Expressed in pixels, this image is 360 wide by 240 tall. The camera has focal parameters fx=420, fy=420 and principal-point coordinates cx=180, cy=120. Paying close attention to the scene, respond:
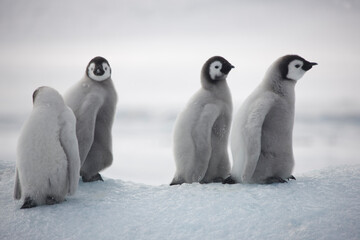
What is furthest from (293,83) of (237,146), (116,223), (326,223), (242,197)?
(116,223)

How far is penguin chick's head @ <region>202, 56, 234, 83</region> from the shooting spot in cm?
428

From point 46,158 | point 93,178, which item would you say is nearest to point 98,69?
point 93,178

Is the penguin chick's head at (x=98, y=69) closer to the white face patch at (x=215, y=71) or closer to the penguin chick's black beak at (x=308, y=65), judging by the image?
the white face patch at (x=215, y=71)

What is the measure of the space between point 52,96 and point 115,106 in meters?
0.99

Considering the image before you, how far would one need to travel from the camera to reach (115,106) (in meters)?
4.47

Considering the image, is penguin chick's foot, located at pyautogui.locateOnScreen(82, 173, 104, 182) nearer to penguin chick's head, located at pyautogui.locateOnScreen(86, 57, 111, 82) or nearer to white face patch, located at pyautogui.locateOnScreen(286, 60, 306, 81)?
penguin chick's head, located at pyautogui.locateOnScreen(86, 57, 111, 82)

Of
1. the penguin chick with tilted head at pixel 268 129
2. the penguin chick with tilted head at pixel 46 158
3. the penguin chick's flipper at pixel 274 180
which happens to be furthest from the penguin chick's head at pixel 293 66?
the penguin chick with tilted head at pixel 46 158

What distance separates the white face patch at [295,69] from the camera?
12.7 feet

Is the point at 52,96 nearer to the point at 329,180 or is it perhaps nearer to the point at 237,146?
the point at 237,146

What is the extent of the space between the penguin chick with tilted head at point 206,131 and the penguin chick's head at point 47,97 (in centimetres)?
120

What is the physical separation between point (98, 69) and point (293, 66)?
1.97 metres

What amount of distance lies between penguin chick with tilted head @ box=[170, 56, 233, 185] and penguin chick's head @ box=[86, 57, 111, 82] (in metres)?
0.95

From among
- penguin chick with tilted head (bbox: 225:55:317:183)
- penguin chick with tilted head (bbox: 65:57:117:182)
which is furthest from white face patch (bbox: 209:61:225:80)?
penguin chick with tilted head (bbox: 65:57:117:182)

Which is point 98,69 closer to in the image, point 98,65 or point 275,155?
point 98,65
